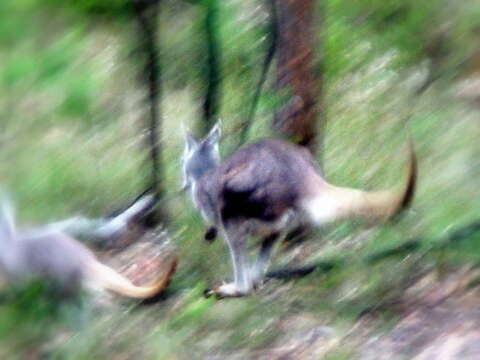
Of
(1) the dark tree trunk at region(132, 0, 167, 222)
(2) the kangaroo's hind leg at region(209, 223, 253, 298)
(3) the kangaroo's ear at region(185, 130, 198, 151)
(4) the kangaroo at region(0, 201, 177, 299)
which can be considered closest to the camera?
(4) the kangaroo at region(0, 201, 177, 299)

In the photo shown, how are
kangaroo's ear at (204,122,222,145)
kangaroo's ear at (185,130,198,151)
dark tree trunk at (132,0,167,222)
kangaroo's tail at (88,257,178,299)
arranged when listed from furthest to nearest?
1. kangaroo's ear at (185,130,198,151)
2. kangaroo's ear at (204,122,222,145)
3. dark tree trunk at (132,0,167,222)
4. kangaroo's tail at (88,257,178,299)

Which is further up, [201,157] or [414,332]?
[201,157]

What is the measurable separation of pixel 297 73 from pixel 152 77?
893 mm

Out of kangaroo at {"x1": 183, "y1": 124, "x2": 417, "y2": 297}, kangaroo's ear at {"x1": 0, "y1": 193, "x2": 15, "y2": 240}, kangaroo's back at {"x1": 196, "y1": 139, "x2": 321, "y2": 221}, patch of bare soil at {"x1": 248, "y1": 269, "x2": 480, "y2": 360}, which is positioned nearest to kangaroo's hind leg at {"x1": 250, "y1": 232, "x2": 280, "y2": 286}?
kangaroo at {"x1": 183, "y1": 124, "x2": 417, "y2": 297}

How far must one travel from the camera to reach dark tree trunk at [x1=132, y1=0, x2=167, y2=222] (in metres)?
6.70

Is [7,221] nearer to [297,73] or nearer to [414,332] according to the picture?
[297,73]

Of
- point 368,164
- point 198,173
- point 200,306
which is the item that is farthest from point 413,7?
point 200,306

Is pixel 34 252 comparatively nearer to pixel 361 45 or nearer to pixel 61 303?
pixel 61 303

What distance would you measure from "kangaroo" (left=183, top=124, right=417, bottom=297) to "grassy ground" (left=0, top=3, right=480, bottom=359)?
0.29 metres

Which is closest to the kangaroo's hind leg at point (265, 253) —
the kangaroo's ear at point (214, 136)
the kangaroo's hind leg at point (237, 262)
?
the kangaroo's hind leg at point (237, 262)

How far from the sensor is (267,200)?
20.8ft

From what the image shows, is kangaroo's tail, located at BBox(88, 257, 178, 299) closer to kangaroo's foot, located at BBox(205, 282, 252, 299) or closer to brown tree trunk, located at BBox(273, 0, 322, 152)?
kangaroo's foot, located at BBox(205, 282, 252, 299)

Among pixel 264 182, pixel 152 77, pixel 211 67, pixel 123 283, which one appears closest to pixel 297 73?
pixel 211 67

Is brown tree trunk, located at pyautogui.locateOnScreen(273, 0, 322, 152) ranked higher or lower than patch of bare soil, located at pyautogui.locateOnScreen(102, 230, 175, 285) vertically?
higher
